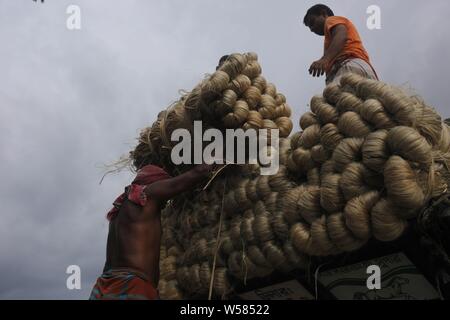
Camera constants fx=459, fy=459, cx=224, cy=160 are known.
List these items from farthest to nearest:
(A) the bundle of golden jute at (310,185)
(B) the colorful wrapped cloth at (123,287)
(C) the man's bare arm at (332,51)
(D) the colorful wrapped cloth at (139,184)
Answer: (C) the man's bare arm at (332,51), (D) the colorful wrapped cloth at (139,184), (B) the colorful wrapped cloth at (123,287), (A) the bundle of golden jute at (310,185)

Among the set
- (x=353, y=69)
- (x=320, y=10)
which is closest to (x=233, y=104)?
(x=353, y=69)

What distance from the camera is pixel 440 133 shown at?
183 centimetres

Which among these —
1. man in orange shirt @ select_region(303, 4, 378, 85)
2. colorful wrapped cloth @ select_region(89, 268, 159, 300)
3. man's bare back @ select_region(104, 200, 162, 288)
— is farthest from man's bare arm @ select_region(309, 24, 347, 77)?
colorful wrapped cloth @ select_region(89, 268, 159, 300)

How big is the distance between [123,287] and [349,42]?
200 centimetres

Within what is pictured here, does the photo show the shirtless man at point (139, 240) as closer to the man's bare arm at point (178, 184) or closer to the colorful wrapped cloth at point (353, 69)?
the man's bare arm at point (178, 184)

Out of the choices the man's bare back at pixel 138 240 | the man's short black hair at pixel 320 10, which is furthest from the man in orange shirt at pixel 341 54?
the man's bare back at pixel 138 240

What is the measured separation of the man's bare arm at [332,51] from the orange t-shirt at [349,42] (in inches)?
1.1

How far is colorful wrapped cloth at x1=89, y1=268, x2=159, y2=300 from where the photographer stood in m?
2.26

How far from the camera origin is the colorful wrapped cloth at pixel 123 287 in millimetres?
2260

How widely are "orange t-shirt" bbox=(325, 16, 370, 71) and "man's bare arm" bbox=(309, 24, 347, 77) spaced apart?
27 mm

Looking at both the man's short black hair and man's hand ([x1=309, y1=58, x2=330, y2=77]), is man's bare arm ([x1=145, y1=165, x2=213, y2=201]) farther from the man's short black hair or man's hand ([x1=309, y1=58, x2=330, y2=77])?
the man's short black hair

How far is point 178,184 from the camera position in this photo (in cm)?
239

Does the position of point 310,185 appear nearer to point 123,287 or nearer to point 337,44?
point 123,287
